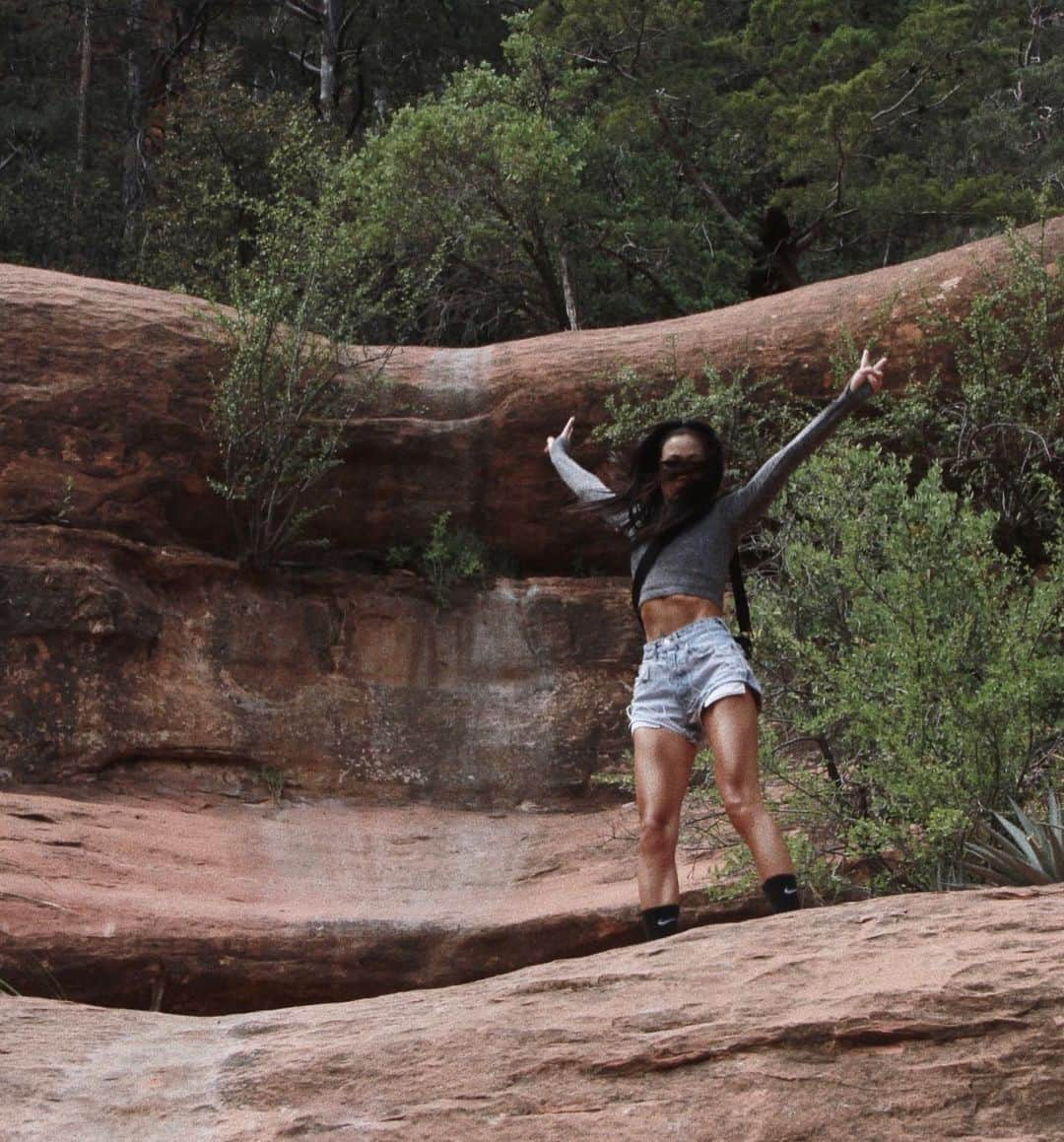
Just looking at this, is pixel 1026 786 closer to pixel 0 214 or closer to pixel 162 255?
pixel 162 255

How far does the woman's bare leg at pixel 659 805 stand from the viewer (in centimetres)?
534

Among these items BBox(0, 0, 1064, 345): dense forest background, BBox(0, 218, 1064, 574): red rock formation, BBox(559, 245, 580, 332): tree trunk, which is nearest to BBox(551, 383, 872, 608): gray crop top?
BBox(0, 218, 1064, 574): red rock formation

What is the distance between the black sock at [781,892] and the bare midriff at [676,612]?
0.89m

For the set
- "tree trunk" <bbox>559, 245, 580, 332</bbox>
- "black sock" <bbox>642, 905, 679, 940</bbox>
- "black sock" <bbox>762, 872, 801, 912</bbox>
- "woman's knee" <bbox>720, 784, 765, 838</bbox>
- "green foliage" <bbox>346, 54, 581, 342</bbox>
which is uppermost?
"green foliage" <bbox>346, 54, 581, 342</bbox>

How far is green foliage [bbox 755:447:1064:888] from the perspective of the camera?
6.88 meters

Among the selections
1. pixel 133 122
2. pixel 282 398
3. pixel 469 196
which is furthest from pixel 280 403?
pixel 133 122

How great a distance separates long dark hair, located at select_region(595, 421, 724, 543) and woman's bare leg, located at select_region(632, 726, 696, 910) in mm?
724

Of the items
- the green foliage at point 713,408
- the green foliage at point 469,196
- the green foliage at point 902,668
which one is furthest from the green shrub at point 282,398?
the green foliage at point 902,668

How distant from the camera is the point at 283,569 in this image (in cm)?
1159

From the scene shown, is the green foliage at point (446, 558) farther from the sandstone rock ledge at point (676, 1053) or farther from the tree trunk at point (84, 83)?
the tree trunk at point (84, 83)

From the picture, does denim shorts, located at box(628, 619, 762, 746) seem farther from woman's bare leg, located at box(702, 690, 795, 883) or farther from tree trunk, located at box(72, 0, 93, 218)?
tree trunk, located at box(72, 0, 93, 218)

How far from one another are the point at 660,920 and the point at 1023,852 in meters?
1.61

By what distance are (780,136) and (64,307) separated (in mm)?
→ 7535

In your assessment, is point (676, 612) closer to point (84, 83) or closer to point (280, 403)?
point (280, 403)
